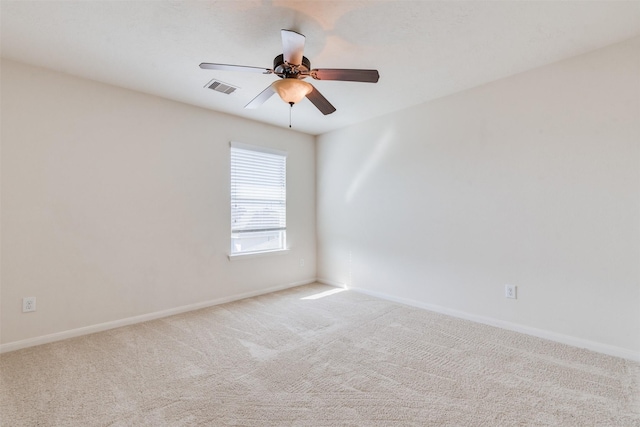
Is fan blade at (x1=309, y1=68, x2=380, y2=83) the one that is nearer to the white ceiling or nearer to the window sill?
the white ceiling

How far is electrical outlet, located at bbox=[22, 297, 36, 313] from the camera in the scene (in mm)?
2549

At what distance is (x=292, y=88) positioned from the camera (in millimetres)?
2088

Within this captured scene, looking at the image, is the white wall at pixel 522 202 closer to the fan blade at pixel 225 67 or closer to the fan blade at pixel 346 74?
the fan blade at pixel 346 74

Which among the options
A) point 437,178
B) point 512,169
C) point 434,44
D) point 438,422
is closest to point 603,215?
point 512,169

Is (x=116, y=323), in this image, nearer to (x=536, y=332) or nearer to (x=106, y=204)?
(x=106, y=204)

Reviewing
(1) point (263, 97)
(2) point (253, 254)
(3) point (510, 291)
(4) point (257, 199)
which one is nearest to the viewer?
(1) point (263, 97)

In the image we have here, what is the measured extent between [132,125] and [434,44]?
3.06 metres

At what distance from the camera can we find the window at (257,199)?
398cm

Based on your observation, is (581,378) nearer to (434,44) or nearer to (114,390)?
(434,44)

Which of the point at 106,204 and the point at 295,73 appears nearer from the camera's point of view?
the point at 295,73

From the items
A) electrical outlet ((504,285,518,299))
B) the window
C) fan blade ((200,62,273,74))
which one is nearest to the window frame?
the window

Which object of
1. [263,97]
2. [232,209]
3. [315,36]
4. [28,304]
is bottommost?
[28,304]

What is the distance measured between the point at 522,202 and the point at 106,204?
4.11 metres

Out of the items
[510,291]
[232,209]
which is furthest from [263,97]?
[510,291]
